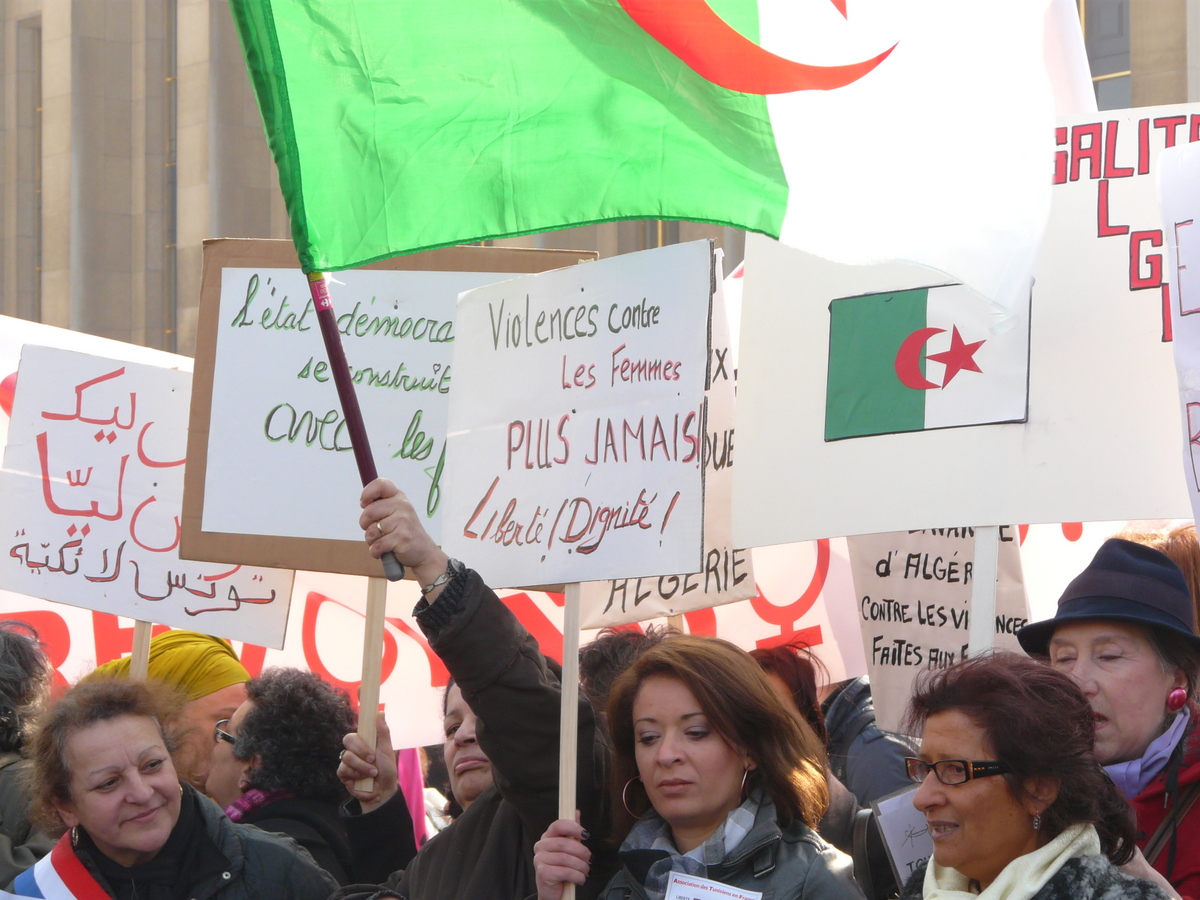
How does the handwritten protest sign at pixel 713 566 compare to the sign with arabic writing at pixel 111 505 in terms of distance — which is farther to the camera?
the sign with arabic writing at pixel 111 505

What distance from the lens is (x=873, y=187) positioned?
3.24 meters

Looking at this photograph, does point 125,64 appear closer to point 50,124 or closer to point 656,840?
point 50,124

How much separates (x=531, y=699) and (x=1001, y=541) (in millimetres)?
1656

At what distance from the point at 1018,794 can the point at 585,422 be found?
1.21m

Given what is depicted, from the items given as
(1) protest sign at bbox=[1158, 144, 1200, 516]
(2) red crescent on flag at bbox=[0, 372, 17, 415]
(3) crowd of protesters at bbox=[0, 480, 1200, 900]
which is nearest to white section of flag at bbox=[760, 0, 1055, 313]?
(1) protest sign at bbox=[1158, 144, 1200, 516]

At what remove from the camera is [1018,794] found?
240cm

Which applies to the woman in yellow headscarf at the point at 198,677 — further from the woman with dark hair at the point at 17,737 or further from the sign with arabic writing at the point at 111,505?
the woman with dark hair at the point at 17,737

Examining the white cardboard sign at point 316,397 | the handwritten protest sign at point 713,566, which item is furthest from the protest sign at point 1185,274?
the white cardboard sign at point 316,397

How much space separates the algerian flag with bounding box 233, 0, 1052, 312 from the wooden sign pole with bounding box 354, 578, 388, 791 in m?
1.19

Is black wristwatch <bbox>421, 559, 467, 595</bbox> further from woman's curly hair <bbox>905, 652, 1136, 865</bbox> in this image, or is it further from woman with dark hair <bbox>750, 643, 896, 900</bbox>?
woman's curly hair <bbox>905, 652, 1136, 865</bbox>

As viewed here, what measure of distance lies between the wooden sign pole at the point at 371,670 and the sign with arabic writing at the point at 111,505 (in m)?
0.83

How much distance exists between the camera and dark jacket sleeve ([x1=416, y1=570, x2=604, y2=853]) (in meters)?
2.84

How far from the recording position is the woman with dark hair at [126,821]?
3.12m

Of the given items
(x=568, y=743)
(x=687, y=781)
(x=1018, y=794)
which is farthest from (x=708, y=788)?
(x=1018, y=794)
